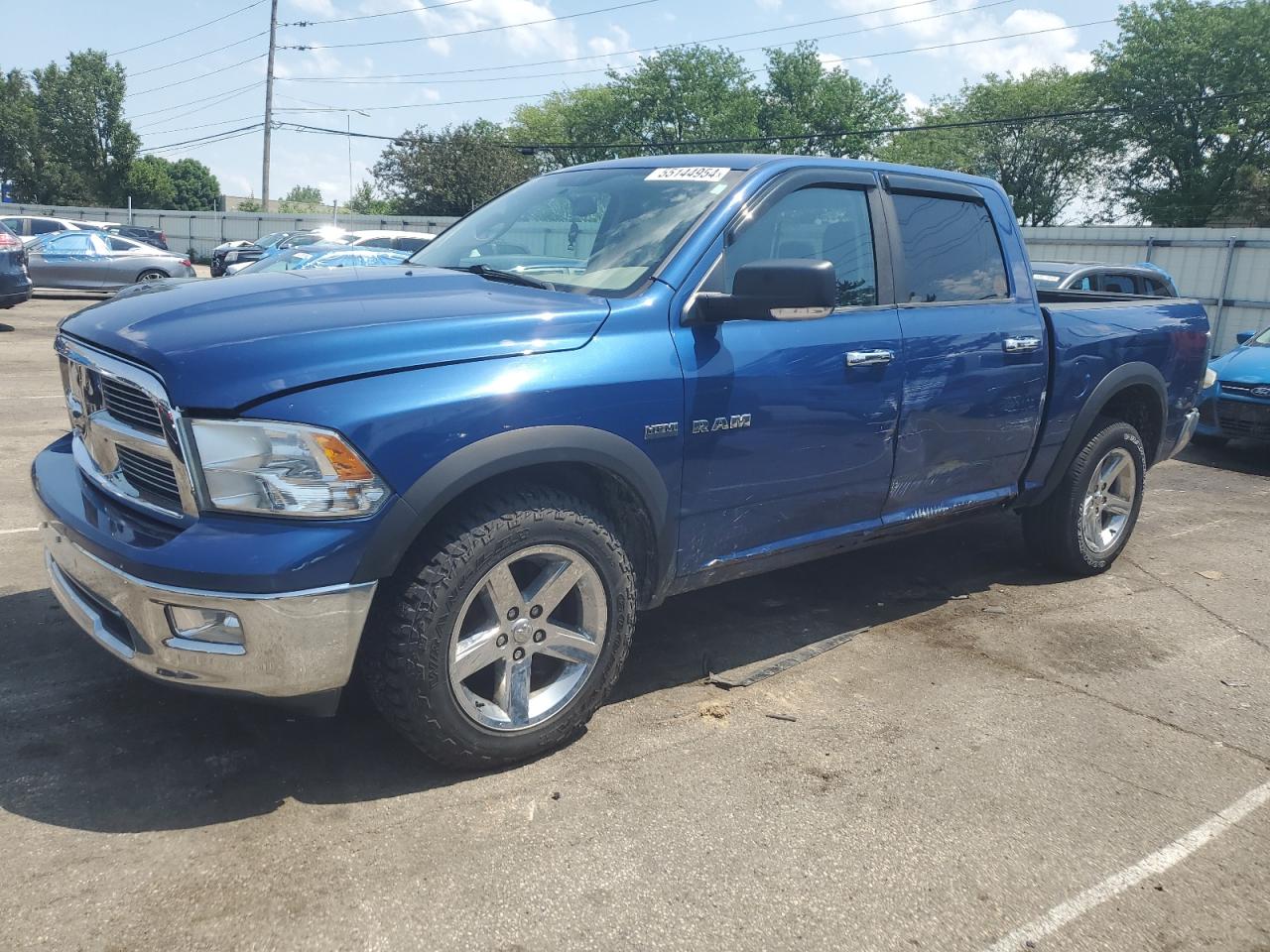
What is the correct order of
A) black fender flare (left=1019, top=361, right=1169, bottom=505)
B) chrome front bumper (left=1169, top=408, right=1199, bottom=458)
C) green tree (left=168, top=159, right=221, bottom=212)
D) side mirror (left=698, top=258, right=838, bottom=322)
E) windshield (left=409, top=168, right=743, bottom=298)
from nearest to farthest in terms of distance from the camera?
side mirror (left=698, top=258, right=838, bottom=322), windshield (left=409, top=168, right=743, bottom=298), black fender flare (left=1019, top=361, right=1169, bottom=505), chrome front bumper (left=1169, top=408, right=1199, bottom=458), green tree (left=168, top=159, right=221, bottom=212)

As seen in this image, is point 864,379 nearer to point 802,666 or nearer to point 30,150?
point 802,666

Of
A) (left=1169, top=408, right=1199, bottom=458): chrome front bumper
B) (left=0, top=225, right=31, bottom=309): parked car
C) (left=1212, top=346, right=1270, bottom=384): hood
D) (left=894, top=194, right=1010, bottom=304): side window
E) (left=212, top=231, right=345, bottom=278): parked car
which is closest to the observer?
(left=894, top=194, right=1010, bottom=304): side window

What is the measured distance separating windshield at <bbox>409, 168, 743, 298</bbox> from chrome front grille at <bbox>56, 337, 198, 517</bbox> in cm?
138

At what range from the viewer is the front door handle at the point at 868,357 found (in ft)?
12.3

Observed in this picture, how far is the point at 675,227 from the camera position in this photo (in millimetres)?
3529

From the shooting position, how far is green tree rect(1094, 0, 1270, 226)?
4684 cm

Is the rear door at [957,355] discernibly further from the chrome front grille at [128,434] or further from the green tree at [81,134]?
the green tree at [81,134]

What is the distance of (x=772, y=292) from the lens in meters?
3.20

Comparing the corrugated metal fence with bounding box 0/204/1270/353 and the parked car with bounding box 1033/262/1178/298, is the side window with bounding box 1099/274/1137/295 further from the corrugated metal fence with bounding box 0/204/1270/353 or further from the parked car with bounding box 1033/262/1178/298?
the corrugated metal fence with bounding box 0/204/1270/353

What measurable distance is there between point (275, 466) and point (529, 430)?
0.70 meters

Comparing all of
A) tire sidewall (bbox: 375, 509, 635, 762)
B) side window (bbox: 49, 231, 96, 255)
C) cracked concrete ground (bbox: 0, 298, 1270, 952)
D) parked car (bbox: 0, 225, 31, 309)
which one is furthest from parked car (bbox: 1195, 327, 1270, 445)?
side window (bbox: 49, 231, 96, 255)

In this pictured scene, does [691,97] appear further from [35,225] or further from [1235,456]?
[1235,456]

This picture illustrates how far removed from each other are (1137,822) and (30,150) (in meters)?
72.9

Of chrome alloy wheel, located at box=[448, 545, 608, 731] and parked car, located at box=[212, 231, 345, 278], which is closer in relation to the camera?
chrome alloy wheel, located at box=[448, 545, 608, 731]
